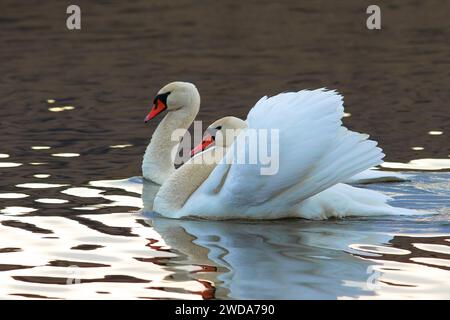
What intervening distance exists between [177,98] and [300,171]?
2.91 m

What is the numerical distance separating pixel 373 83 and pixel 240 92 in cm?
189

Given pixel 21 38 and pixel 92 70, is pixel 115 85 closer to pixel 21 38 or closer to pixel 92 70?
pixel 92 70

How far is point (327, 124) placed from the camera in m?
10.2

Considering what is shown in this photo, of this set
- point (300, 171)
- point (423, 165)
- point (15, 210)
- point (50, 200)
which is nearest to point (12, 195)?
point (50, 200)

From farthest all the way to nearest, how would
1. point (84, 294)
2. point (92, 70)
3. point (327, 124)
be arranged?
point (92, 70) < point (327, 124) < point (84, 294)

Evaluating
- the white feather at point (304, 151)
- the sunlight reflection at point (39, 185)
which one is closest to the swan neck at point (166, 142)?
the sunlight reflection at point (39, 185)

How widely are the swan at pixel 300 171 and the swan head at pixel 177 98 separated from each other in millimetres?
2040

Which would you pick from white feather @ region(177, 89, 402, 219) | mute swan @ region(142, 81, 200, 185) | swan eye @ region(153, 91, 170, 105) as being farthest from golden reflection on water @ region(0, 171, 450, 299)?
swan eye @ region(153, 91, 170, 105)

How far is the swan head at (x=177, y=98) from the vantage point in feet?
41.7

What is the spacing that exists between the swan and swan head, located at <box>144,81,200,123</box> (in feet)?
6.69

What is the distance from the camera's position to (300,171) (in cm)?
1013

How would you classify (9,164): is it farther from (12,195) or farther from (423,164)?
(423,164)
